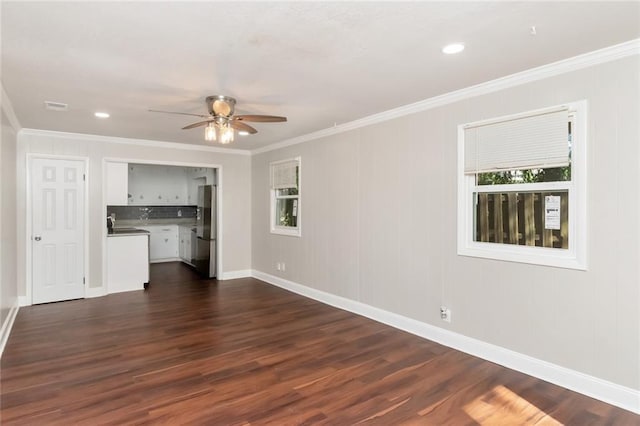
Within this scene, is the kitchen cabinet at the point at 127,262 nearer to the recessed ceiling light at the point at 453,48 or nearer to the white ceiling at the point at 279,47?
the white ceiling at the point at 279,47

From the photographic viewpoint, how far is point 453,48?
8.30ft

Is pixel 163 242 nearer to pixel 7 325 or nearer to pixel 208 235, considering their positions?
pixel 208 235

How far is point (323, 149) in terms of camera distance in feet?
17.5

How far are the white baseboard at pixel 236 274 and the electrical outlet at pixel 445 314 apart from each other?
4397 millimetres

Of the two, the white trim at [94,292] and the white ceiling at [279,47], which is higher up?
the white ceiling at [279,47]

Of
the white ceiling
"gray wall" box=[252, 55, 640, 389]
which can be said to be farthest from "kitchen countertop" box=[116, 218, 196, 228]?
the white ceiling

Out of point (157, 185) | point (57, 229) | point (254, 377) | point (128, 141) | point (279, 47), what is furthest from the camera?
point (157, 185)

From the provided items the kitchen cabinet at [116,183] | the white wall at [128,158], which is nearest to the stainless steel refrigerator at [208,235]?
the white wall at [128,158]

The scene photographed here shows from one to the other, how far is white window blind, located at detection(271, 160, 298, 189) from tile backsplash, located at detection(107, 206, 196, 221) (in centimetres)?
414

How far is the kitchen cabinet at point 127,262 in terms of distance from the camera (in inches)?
233

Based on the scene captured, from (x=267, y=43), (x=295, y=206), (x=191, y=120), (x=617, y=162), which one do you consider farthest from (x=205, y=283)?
(x=617, y=162)

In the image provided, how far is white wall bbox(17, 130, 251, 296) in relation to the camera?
5.10 m

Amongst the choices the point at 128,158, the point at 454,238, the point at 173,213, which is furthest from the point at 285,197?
the point at 173,213

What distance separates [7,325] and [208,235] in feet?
11.5
